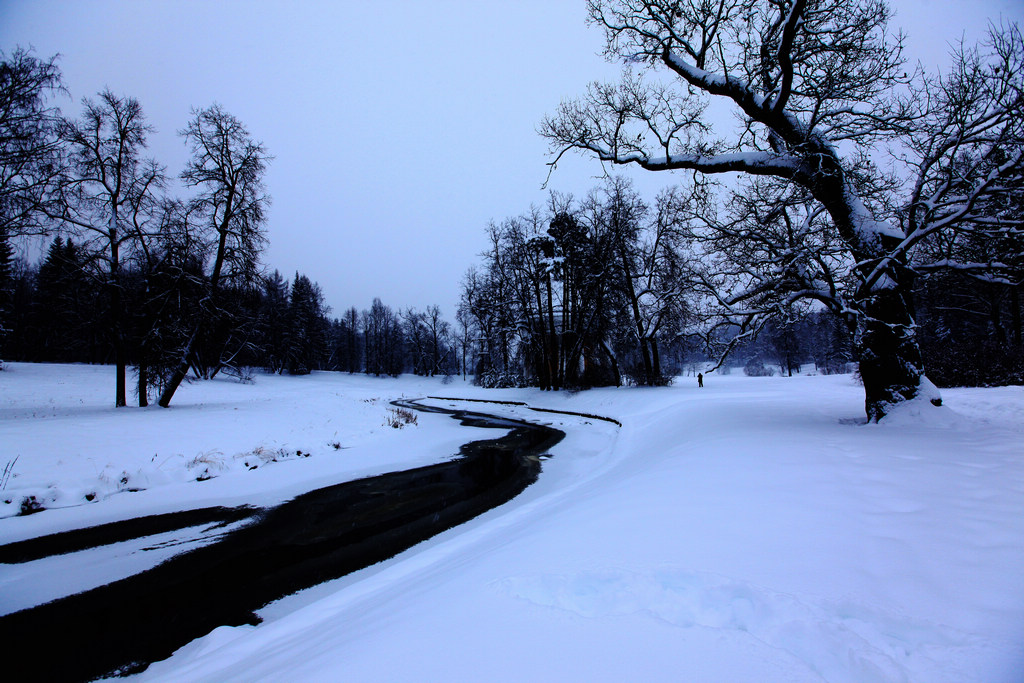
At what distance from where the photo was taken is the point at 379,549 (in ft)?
17.8

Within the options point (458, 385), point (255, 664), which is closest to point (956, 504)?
point (255, 664)

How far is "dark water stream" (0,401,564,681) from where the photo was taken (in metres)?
3.55

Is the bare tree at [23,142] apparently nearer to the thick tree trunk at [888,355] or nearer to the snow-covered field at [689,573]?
the snow-covered field at [689,573]

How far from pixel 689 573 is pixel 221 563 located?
584 cm

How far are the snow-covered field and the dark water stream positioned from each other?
419 mm

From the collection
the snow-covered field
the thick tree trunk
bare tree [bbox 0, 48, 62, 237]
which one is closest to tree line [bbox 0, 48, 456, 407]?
bare tree [bbox 0, 48, 62, 237]

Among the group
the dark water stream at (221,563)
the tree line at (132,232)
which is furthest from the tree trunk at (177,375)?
the dark water stream at (221,563)

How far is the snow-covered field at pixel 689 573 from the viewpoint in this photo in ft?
6.01

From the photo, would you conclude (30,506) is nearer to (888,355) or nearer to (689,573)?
(689,573)

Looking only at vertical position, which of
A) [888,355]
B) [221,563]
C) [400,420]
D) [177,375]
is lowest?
[221,563]

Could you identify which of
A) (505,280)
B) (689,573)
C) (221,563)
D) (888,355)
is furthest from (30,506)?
(505,280)

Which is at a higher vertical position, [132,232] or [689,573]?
[132,232]

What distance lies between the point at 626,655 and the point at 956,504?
358 centimetres

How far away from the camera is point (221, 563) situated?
518cm
